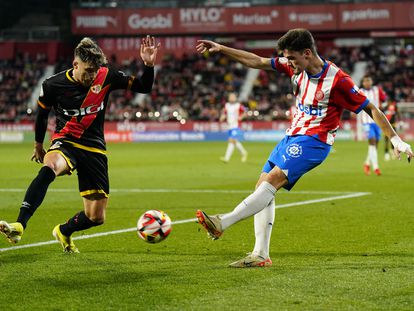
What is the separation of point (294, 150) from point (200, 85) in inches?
1912

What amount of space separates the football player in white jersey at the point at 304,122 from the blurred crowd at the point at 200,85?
134 ft

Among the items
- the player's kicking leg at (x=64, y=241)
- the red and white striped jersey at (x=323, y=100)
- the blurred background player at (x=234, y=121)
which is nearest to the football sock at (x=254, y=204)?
the red and white striped jersey at (x=323, y=100)

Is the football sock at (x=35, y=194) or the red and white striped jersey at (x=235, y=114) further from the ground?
the football sock at (x=35, y=194)

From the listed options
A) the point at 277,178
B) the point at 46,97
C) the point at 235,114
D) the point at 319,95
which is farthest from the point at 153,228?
the point at 235,114

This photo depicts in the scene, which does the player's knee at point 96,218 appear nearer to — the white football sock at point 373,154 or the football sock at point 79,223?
the football sock at point 79,223

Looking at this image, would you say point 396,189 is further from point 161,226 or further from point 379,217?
point 161,226

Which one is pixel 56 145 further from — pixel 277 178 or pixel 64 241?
pixel 277 178

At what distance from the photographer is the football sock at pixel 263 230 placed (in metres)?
8.52

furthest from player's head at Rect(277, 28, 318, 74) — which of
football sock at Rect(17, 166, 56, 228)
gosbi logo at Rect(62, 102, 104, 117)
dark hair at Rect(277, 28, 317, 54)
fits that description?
football sock at Rect(17, 166, 56, 228)

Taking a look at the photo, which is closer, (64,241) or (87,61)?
(87,61)

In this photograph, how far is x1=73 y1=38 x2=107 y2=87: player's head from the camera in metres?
8.64

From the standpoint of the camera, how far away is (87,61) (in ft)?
28.5

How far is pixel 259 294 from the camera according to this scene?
6977 millimetres

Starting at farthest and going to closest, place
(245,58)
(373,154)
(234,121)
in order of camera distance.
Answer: (234,121) < (373,154) < (245,58)
